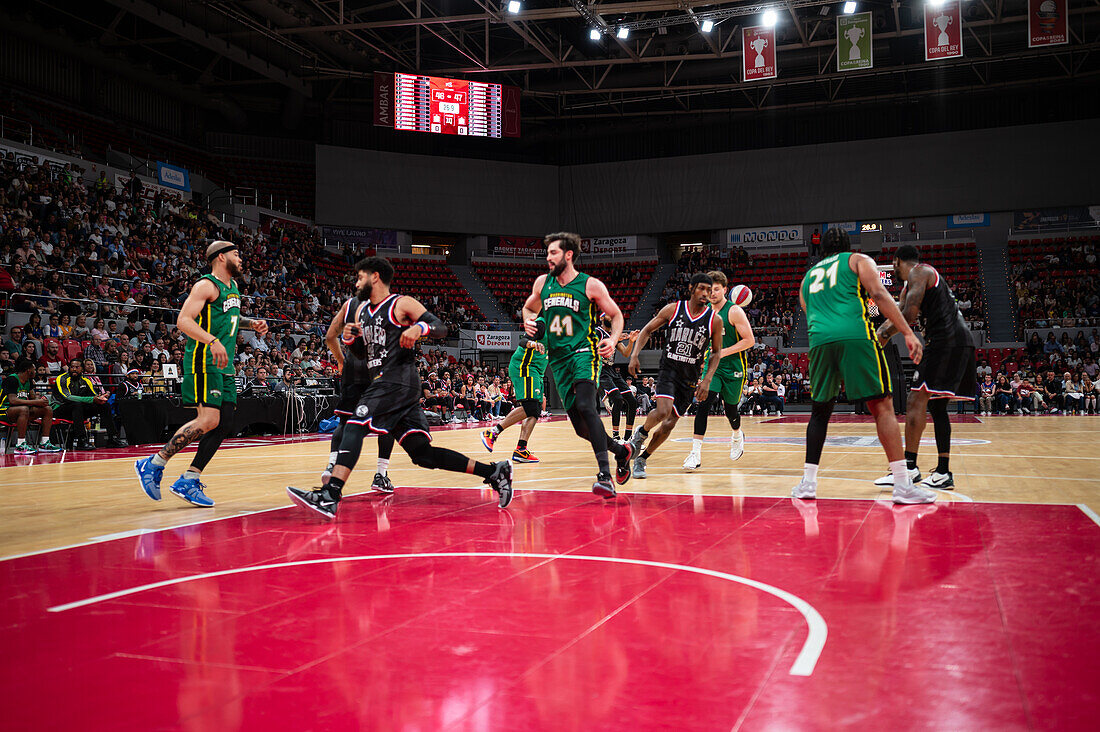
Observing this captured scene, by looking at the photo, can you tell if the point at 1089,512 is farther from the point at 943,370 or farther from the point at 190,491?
the point at 190,491

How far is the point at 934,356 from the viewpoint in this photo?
6.51 m

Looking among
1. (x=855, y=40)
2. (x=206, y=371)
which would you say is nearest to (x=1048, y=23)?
(x=855, y=40)

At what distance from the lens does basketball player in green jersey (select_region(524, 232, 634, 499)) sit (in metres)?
6.36

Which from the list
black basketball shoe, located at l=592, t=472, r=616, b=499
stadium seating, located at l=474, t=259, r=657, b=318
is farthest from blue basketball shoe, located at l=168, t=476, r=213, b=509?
stadium seating, located at l=474, t=259, r=657, b=318

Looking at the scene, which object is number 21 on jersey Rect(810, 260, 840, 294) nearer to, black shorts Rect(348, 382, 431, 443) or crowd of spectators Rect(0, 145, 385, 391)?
black shorts Rect(348, 382, 431, 443)

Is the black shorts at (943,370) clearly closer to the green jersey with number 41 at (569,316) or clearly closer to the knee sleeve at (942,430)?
the knee sleeve at (942,430)

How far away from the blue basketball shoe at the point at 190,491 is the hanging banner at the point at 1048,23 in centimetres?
1903

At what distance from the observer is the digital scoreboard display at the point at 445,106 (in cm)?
2734

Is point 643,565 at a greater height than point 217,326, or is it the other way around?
point 217,326

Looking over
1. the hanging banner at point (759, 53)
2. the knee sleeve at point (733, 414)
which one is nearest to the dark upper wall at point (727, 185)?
the hanging banner at point (759, 53)

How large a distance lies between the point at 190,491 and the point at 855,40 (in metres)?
18.9

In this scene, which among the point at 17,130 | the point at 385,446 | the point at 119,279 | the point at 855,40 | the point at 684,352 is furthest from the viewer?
the point at 17,130

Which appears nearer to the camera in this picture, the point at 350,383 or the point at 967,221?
the point at 350,383

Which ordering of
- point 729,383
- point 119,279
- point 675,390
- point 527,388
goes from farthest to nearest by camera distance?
point 119,279 → point 729,383 → point 527,388 → point 675,390
